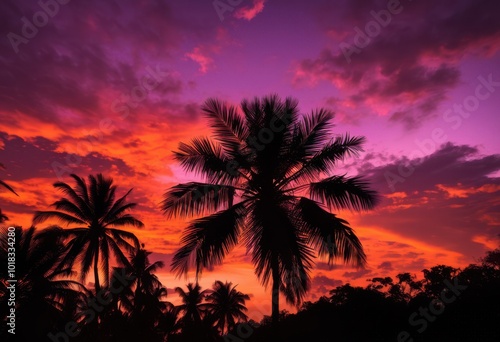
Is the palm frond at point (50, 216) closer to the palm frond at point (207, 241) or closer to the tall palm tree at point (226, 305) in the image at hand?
the palm frond at point (207, 241)

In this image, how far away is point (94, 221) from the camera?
24906 mm

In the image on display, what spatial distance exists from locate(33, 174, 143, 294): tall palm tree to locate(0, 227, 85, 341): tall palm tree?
1090mm

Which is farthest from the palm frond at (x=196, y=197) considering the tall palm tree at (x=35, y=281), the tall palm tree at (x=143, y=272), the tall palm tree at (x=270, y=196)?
the tall palm tree at (x=143, y=272)

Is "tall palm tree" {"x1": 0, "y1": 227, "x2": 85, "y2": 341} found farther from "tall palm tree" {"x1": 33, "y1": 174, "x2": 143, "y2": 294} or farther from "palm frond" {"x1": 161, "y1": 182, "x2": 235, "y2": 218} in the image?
"palm frond" {"x1": 161, "y1": 182, "x2": 235, "y2": 218}

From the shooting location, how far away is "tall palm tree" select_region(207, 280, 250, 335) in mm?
47719

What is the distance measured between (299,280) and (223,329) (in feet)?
140

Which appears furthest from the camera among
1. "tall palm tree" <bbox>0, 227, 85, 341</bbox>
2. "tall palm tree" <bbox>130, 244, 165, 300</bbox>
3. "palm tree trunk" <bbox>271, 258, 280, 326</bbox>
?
"tall palm tree" <bbox>130, 244, 165, 300</bbox>

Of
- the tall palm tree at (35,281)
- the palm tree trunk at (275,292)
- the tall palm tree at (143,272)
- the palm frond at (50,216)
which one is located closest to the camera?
the palm tree trunk at (275,292)

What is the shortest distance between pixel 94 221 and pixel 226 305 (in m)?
28.9

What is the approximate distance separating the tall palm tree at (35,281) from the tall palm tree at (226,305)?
90.4 feet

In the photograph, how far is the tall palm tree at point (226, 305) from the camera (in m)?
47.7

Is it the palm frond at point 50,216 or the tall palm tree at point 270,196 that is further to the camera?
the palm frond at point 50,216

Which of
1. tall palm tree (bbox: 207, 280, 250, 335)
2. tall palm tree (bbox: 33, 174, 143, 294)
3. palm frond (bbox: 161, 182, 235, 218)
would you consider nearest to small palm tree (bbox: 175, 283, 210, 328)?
tall palm tree (bbox: 207, 280, 250, 335)

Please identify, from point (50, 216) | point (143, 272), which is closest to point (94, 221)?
point (50, 216)
